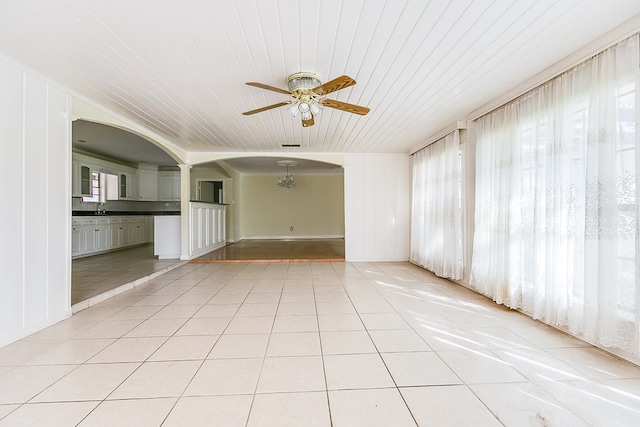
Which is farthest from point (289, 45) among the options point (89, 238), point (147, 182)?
point (147, 182)

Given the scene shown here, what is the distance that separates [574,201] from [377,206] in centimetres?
383

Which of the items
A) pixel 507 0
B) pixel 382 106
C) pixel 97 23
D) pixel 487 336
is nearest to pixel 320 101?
pixel 382 106

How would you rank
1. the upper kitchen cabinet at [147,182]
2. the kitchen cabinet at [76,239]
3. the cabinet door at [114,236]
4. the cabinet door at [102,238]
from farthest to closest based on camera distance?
the upper kitchen cabinet at [147,182], the cabinet door at [114,236], the cabinet door at [102,238], the kitchen cabinet at [76,239]

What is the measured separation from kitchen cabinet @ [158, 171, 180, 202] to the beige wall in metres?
2.32

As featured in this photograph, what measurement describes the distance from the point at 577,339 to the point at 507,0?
256 cm

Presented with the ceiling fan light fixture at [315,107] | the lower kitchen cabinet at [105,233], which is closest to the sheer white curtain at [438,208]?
the ceiling fan light fixture at [315,107]

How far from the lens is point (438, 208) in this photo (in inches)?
176

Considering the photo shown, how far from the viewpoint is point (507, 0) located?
164 cm

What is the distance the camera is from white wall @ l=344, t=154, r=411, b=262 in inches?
234

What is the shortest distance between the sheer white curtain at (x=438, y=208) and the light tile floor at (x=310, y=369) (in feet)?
3.53

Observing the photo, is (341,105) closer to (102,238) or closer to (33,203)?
(33,203)

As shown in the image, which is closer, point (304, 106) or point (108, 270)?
point (304, 106)

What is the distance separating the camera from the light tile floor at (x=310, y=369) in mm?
1439

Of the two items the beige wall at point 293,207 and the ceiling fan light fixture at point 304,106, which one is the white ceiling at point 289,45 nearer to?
the ceiling fan light fixture at point 304,106
